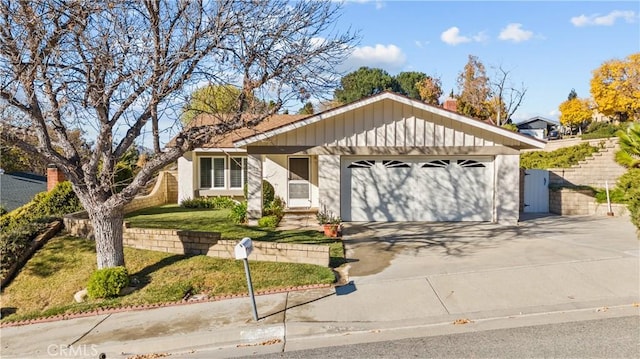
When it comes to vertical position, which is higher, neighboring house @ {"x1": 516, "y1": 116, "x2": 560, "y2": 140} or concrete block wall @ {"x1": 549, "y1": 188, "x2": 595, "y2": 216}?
neighboring house @ {"x1": 516, "y1": 116, "x2": 560, "y2": 140}

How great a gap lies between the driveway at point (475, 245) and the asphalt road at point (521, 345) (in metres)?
2.56

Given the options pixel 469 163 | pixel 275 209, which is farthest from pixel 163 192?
pixel 469 163

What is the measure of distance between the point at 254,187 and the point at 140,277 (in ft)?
18.5

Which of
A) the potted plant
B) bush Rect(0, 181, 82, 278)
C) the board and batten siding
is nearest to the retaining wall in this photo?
the board and batten siding

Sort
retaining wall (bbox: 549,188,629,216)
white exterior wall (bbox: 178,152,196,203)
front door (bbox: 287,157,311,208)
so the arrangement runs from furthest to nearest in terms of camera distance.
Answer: white exterior wall (bbox: 178,152,196,203)
front door (bbox: 287,157,311,208)
retaining wall (bbox: 549,188,629,216)

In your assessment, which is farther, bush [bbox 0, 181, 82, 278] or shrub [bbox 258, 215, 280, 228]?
shrub [bbox 258, 215, 280, 228]

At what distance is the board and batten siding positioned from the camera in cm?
1339

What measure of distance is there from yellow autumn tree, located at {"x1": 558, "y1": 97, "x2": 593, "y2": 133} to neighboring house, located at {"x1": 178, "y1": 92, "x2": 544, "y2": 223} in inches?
1486

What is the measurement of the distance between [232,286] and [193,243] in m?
2.08

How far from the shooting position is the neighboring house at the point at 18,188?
16641 millimetres

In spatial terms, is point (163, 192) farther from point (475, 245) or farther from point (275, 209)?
point (475, 245)

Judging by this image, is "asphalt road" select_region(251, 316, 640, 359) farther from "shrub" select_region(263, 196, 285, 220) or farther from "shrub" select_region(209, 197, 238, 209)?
"shrub" select_region(209, 197, 238, 209)

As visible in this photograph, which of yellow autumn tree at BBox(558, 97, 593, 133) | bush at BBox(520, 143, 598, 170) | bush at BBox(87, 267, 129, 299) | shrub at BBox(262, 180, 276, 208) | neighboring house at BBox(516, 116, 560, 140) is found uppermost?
yellow autumn tree at BBox(558, 97, 593, 133)

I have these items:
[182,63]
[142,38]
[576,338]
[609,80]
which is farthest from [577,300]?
[609,80]
